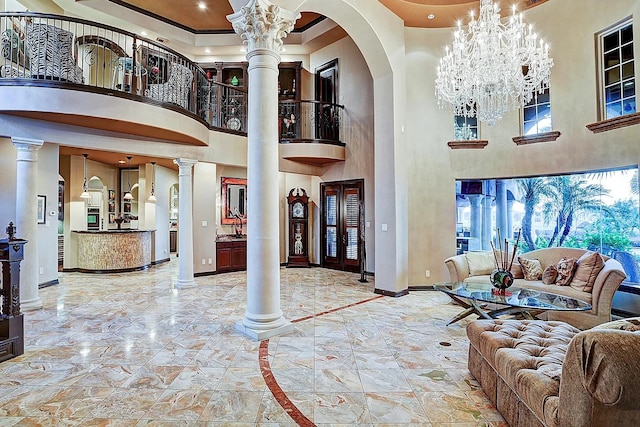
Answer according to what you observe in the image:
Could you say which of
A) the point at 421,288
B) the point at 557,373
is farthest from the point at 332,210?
the point at 557,373

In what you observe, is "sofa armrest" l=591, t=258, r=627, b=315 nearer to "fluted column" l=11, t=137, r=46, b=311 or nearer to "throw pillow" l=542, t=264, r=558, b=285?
"throw pillow" l=542, t=264, r=558, b=285

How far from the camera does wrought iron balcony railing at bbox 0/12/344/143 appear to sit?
5234 millimetres

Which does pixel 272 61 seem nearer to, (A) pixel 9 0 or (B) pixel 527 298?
(B) pixel 527 298

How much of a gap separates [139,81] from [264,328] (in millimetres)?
5619

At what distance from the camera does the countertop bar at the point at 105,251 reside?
851cm

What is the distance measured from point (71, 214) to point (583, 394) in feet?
34.0

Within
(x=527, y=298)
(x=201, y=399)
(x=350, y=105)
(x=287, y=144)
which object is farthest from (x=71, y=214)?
(x=527, y=298)

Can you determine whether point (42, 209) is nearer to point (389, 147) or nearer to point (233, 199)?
point (233, 199)

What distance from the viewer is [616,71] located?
514 centimetres

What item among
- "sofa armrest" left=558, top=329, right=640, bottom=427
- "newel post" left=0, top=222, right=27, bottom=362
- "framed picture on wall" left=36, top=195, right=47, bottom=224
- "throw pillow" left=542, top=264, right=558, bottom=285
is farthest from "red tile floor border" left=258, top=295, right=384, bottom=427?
"framed picture on wall" left=36, top=195, right=47, bottom=224

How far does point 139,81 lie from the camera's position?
679 centimetres

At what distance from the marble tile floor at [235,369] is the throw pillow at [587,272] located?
5.37 feet

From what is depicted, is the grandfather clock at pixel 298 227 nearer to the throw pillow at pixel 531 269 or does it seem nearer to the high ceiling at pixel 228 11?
the high ceiling at pixel 228 11

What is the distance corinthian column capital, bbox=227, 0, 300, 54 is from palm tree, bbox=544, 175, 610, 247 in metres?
4.96
